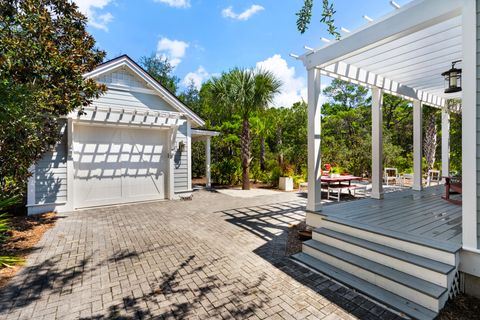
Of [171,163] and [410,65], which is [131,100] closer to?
[171,163]

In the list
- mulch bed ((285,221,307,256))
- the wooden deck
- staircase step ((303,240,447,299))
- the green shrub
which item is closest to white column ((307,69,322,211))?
the wooden deck

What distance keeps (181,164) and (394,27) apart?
775 cm

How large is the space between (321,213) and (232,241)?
1.90 m

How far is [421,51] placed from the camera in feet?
15.4

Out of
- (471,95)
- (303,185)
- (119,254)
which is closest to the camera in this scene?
(471,95)

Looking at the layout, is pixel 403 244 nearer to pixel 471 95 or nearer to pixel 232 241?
pixel 471 95

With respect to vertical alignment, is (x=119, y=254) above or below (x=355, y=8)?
below

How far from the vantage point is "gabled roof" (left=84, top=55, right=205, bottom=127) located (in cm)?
755

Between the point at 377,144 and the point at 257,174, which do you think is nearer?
the point at 377,144

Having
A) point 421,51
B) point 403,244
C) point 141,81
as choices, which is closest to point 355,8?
point 421,51

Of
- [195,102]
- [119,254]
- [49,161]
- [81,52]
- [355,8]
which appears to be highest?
→ [195,102]

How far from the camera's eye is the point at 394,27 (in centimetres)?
354

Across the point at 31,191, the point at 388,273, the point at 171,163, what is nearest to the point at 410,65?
the point at 388,273

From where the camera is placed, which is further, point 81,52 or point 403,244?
point 81,52
